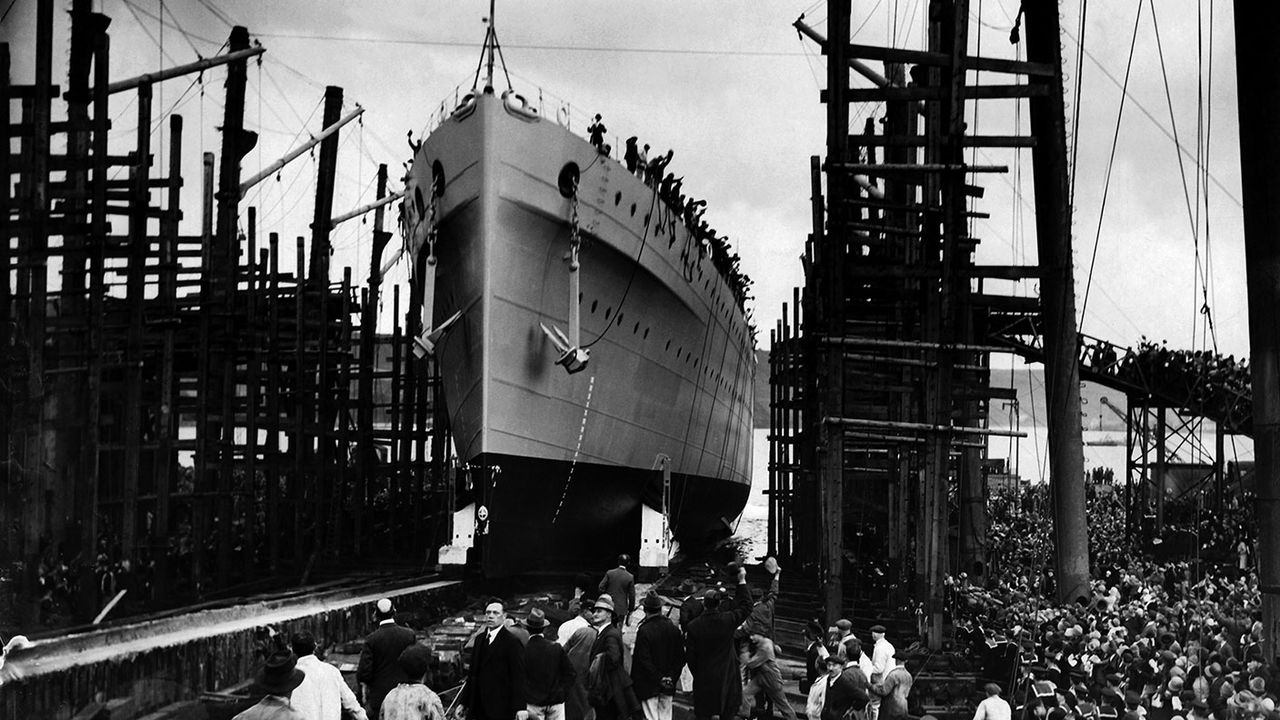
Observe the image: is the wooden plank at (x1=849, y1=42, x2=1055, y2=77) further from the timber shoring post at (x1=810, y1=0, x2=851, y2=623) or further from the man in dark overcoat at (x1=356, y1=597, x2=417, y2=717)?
the man in dark overcoat at (x1=356, y1=597, x2=417, y2=717)

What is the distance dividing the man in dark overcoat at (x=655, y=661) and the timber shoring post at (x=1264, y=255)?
4922mm

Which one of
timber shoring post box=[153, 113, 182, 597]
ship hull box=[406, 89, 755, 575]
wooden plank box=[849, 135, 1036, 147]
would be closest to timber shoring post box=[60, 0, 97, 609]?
timber shoring post box=[153, 113, 182, 597]

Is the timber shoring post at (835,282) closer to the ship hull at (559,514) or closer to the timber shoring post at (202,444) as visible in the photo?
the ship hull at (559,514)

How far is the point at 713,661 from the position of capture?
8.54 m

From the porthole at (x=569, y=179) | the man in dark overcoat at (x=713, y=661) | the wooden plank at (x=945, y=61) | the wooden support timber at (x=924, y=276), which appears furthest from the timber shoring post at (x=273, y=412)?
the man in dark overcoat at (x=713, y=661)

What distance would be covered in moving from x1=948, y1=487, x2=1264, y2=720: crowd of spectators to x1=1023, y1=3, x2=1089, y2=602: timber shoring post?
1.95 ft

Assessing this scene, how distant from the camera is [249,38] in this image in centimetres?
2281

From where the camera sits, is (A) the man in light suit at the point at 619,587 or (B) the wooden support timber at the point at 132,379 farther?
(B) the wooden support timber at the point at 132,379

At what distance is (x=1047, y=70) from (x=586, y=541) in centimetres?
1145

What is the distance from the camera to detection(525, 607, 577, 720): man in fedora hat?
731 cm

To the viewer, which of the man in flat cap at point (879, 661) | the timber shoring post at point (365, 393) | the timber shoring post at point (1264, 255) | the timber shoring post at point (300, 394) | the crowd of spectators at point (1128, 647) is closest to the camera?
the crowd of spectators at point (1128, 647)

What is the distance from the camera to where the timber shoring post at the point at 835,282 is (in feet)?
43.3

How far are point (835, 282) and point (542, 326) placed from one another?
24.0ft

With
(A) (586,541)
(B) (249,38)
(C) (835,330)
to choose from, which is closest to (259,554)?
(A) (586,541)
